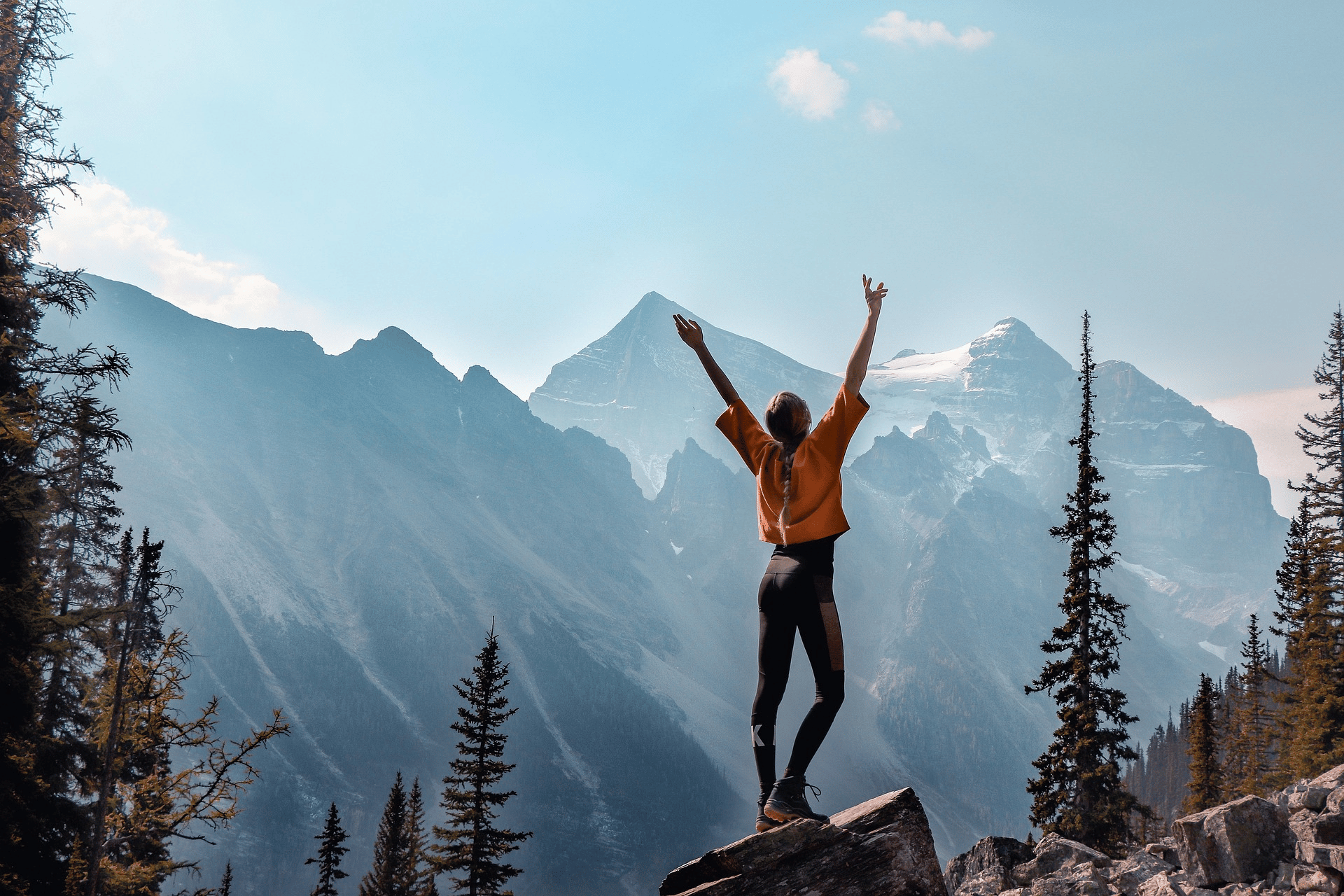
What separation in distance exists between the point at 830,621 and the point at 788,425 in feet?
5.53

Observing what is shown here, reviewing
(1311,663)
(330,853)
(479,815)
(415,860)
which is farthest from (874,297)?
(330,853)

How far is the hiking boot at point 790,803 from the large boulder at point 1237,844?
838cm

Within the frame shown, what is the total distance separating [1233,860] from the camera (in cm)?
1217

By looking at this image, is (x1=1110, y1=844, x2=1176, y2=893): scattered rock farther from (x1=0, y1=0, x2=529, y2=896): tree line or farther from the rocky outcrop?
(x1=0, y1=0, x2=529, y2=896): tree line

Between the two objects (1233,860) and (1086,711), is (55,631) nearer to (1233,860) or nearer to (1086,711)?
(1233,860)

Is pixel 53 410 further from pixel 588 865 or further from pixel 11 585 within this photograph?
pixel 588 865

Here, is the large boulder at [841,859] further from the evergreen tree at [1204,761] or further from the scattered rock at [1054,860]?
the evergreen tree at [1204,761]

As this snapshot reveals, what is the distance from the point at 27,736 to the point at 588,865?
17489cm

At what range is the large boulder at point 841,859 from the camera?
6.38 meters

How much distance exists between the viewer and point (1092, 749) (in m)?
24.8

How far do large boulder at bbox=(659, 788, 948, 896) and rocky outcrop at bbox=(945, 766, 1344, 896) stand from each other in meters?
7.54

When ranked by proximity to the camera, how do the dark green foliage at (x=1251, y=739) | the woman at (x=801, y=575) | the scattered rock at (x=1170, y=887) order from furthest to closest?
the dark green foliage at (x=1251, y=739) < the scattered rock at (x=1170, y=887) < the woman at (x=801, y=575)

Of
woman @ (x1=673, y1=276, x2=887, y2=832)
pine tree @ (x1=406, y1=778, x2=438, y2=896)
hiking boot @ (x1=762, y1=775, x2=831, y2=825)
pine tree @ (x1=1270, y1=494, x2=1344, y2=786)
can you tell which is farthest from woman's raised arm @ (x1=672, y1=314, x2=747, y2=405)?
pine tree @ (x1=1270, y1=494, x2=1344, y2=786)

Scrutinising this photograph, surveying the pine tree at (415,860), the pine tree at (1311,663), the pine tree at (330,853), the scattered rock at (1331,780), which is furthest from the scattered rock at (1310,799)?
the pine tree at (330,853)
